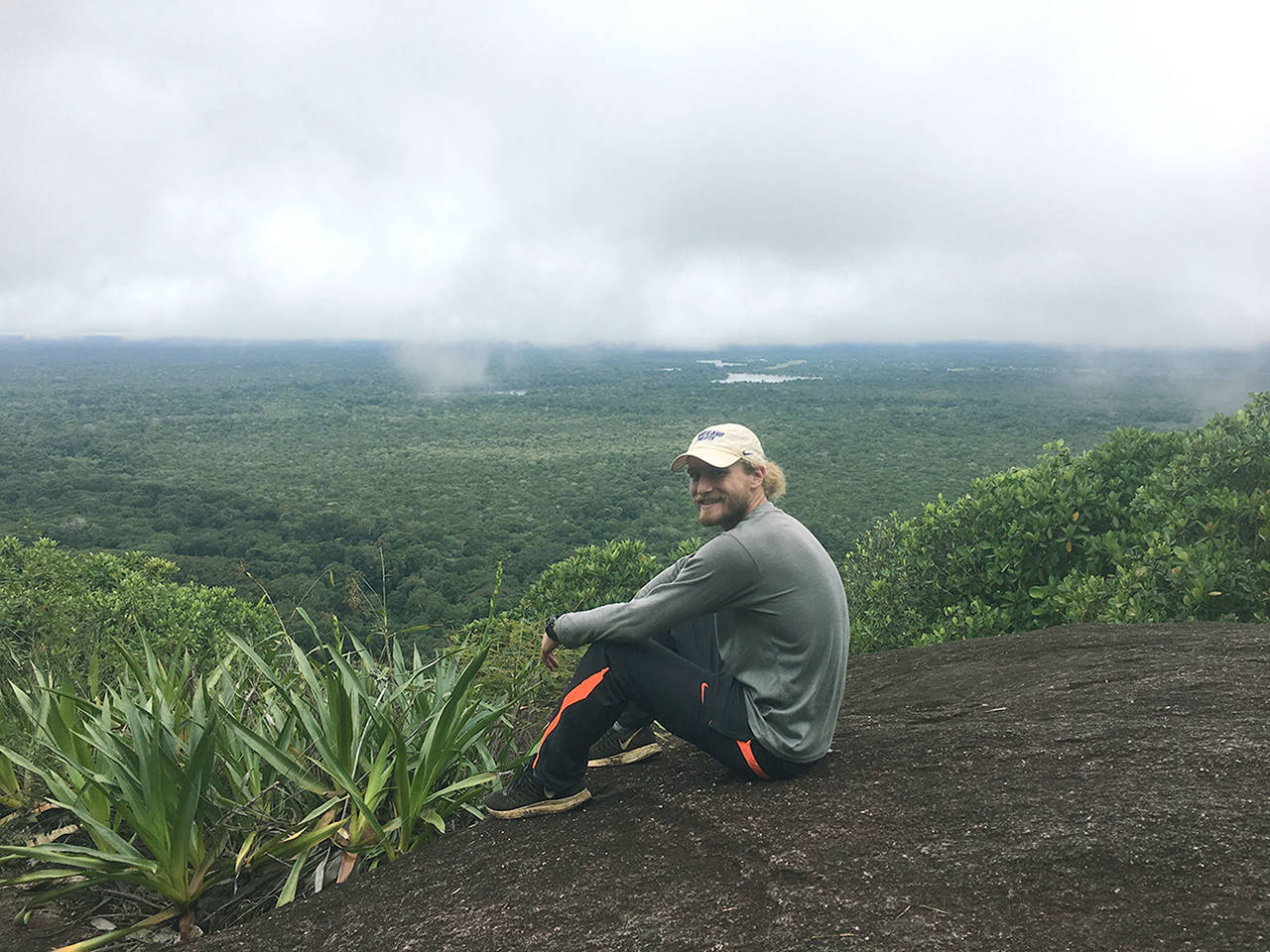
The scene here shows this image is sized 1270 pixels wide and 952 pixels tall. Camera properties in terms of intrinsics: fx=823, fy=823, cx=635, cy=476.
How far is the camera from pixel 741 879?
240 cm

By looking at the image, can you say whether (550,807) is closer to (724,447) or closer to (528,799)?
(528,799)

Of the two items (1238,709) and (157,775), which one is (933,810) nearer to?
(1238,709)

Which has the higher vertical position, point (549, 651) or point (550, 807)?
point (549, 651)

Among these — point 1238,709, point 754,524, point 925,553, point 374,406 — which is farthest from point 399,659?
point 374,406

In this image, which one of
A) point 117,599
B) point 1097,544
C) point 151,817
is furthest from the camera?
point 117,599

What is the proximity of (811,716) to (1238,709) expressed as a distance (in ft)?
6.04

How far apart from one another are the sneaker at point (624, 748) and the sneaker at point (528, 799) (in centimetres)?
39

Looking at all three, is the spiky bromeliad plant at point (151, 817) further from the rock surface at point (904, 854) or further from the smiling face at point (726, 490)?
the smiling face at point (726, 490)

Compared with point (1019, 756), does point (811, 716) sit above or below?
above

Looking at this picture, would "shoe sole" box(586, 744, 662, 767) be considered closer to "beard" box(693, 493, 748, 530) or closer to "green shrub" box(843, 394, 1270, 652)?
"beard" box(693, 493, 748, 530)

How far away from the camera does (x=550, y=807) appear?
10.2 ft

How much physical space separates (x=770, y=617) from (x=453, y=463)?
3565 inches

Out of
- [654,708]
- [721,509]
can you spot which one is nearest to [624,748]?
[654,708]

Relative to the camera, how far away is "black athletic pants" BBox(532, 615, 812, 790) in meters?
2.92
